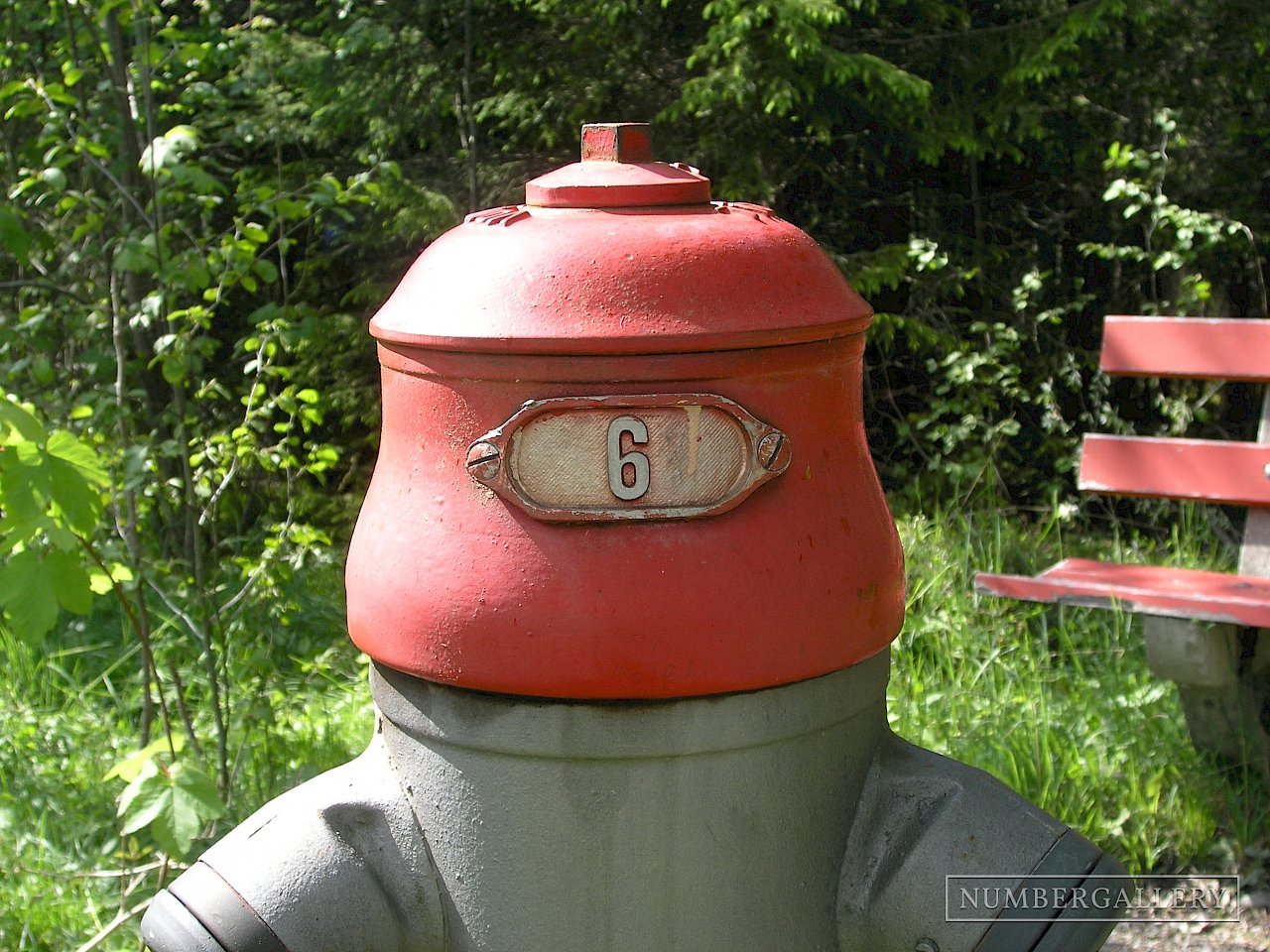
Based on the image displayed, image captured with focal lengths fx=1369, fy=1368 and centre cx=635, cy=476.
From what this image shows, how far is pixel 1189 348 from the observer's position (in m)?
3.43

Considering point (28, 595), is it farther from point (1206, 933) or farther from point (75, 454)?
point (1206, 933)

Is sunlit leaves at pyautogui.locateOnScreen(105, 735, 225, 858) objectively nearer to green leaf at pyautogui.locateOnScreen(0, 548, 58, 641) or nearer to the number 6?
green leaf at pyautogui.locateOnScreen(0, 548, 58, 641)

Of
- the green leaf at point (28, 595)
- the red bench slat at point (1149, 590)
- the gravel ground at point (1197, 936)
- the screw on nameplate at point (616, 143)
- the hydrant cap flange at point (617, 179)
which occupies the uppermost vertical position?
the screw on nameplate at point (616, 143)

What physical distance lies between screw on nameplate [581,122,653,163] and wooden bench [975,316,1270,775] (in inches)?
63.6

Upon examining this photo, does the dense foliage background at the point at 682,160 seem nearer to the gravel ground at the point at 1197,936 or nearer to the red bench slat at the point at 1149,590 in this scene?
the red bench slat at the point at 1149,590

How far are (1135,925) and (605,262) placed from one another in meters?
2.05

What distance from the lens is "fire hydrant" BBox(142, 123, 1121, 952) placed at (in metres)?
1.55

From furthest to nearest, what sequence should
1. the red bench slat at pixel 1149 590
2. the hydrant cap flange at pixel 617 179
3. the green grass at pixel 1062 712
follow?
1. the green grass at pixel 1062 712
2. the red bench slat at pixel 1149 590
3. the hydrant cap flange at pixel 617 179

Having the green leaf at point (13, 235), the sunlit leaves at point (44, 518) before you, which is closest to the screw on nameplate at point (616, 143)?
the sunlit leaves at point (44, 518)

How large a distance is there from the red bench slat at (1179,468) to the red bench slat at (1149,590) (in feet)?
0.82

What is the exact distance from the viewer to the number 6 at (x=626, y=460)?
1.53m

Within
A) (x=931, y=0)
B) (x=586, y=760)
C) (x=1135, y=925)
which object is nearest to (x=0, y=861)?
(x=586, y=760)

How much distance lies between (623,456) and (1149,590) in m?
1.77

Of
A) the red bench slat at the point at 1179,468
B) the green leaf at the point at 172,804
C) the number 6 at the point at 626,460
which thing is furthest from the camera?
the red bench slat at the point at 1179,468
